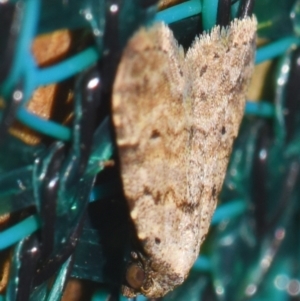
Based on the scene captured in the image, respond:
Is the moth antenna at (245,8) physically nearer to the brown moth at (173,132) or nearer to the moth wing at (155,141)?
the brown moth at (173,132)

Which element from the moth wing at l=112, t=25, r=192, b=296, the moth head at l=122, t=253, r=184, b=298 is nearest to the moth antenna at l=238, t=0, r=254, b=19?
the moth wing at l=112, t=25, r=192, b=296

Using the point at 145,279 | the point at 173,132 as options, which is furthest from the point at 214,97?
the point at 145,279

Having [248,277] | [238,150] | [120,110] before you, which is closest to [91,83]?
[120,110]

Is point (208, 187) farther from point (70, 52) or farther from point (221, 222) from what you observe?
point (221, 222)

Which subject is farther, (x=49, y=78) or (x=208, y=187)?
(x=208, y=187)

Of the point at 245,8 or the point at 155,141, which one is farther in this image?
the point at 245,8

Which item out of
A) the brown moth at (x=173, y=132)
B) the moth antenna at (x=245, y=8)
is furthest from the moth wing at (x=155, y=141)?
the moth antenna at (x=245, y=8)

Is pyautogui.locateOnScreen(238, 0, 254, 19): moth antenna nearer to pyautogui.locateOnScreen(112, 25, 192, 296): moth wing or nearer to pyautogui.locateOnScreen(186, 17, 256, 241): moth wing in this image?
pyautogui.locateOnScreen(186, 17, 256, 241): moth wing

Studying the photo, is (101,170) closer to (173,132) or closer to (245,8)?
(173,132)
